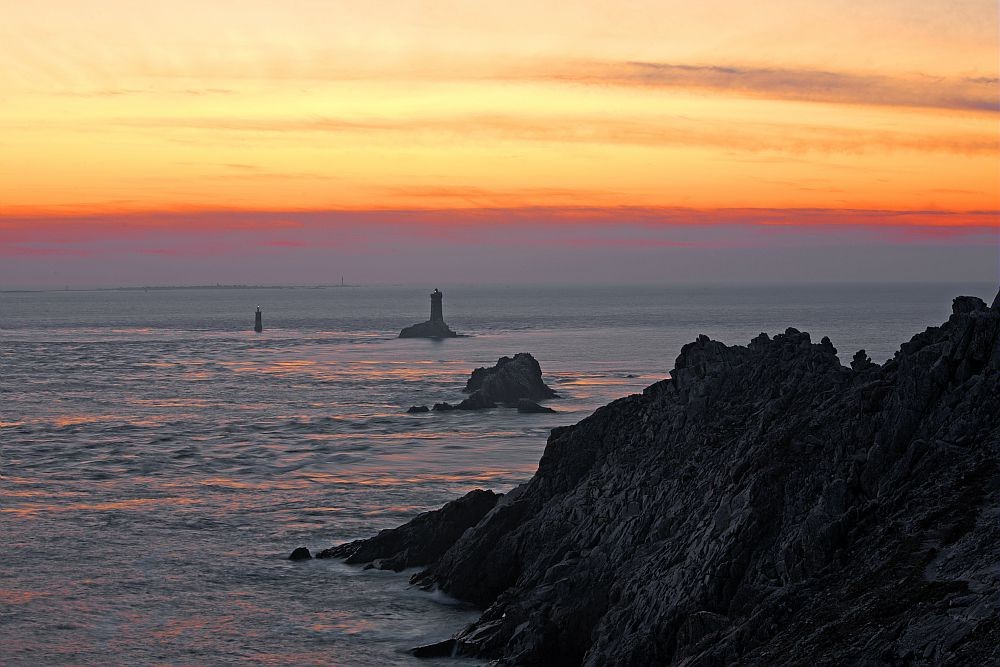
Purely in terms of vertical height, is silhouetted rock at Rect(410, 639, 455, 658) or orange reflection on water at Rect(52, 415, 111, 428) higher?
orange reflection on water at Rect(52, 415, 111, 428)

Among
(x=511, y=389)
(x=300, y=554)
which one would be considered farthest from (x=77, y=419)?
(x=300, y=554)

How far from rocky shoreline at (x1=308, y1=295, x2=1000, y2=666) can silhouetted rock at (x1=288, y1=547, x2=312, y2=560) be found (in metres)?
3.32

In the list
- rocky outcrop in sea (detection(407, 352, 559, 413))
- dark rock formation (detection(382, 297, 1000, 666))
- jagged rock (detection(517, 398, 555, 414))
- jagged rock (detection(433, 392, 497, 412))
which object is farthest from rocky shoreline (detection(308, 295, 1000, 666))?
rocky outcrop in sea (detection(407, 352, 559, 413))

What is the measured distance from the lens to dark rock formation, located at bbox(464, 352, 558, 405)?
103188 millimetres

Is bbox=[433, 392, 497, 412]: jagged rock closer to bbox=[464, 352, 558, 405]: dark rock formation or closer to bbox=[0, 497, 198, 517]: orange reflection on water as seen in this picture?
bbox=[464, 352, 558, 405]: dark rock formation

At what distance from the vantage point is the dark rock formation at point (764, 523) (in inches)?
872

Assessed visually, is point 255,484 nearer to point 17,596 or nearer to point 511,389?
point 17,596

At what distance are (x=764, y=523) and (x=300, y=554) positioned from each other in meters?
23.9

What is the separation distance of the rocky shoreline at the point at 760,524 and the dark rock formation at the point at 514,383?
56.9 m

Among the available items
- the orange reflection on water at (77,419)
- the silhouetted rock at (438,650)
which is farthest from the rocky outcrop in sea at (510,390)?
the silhouetted rock at (438,650)

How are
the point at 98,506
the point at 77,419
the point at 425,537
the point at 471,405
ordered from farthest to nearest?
the point at 471,405, the point at 77,419, the point at 98,506, the point at 425,537

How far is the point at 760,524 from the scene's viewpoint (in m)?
29.4

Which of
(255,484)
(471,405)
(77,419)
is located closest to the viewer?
(255,484)

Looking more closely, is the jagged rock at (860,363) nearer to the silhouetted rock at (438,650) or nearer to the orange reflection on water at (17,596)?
the silhouetted rock at (438,650)
